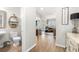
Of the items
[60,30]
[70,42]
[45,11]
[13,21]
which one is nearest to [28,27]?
[13,21]

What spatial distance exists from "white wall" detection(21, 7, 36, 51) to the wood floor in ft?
0.34

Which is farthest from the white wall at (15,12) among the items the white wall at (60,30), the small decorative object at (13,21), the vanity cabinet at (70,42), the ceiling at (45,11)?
the vanity cabinet at (70,42)

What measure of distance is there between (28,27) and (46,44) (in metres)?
0.38

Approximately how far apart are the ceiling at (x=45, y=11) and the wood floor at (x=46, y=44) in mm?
319

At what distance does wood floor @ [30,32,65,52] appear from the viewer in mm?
1224

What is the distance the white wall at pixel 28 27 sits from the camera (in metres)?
1.23

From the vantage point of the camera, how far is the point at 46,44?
4.35ft

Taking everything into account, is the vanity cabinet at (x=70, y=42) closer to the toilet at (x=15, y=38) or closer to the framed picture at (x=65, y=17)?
the framed picture at (x=65, y=17)
